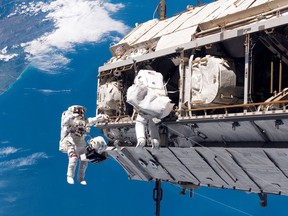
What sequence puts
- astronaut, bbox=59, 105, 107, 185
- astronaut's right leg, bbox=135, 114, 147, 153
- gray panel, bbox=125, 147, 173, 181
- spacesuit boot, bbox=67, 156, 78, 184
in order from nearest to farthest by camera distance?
astronaut's right leg, bbox=135, 114, 147, 153
astronaut, bbox=59, 105, 107, 185
spacesuit boot, bbox=67, 156, 78, 184
gray panel, bbox=125, 147, 173, 181

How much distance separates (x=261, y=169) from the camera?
9.73m

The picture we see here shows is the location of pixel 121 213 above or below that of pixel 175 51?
below

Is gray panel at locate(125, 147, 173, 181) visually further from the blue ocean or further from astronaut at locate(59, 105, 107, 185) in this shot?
the blue ocean

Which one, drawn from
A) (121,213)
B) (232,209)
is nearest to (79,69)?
(121,213)

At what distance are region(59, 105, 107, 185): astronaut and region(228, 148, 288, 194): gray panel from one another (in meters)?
3.60

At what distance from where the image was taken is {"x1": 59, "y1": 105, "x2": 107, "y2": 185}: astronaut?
1153cm

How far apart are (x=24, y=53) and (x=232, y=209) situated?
19351 mm

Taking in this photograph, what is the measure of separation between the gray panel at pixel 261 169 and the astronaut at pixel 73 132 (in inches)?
142

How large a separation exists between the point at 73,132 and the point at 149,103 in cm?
239

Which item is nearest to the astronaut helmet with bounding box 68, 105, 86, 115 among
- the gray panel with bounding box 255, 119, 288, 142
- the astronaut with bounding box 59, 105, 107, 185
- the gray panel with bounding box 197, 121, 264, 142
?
the astronaut with bounding box 59, 105, 107, 185

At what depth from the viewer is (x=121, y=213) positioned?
2509 centimetres

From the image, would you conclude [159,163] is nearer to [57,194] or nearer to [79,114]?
[79,114]

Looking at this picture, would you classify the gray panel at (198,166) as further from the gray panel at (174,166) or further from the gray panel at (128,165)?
the gray panel at (128,165)

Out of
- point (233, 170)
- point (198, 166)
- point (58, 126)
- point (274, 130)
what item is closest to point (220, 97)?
point (274, 130)
